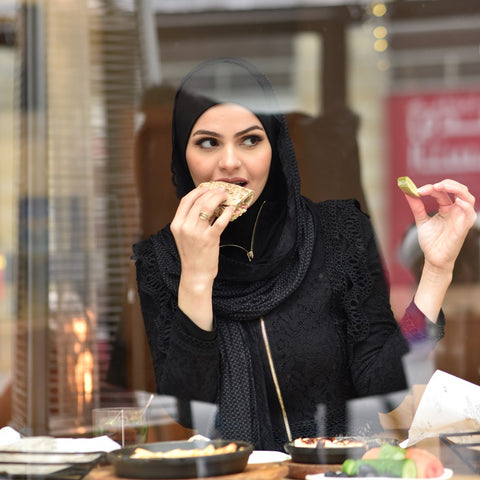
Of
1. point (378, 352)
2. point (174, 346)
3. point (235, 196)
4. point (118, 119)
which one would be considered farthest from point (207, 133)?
point (118, 119)

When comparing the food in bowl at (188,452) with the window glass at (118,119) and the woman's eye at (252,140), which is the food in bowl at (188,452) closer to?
the woman's eye at (252,140)

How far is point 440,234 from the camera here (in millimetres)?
1596

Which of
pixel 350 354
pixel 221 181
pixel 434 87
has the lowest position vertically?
pixel 350 354

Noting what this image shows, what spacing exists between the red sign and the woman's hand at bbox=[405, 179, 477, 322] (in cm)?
53

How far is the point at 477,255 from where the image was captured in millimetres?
2469

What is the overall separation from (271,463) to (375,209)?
986 mm

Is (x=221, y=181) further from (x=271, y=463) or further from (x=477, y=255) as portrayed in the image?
(x=477, y=255)

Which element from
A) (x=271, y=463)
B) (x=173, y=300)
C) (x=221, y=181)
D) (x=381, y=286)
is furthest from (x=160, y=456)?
(x=381, y=286)

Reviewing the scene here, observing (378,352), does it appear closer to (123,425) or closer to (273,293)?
(273,293)

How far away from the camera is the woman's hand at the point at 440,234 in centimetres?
158

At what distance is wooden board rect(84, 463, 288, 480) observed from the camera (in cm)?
127

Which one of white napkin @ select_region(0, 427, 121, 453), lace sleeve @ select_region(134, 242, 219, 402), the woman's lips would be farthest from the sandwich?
white napkin @ select_region(0, 427, 121, 453)

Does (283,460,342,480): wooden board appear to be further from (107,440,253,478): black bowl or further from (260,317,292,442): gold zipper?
(260,317,292,442): gold zipper

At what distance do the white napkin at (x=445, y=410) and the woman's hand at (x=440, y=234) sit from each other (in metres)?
0.14
